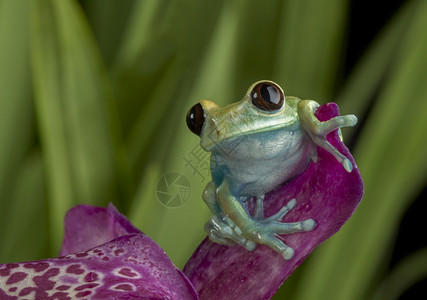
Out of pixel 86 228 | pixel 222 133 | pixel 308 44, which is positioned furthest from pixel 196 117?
pixel 308 44

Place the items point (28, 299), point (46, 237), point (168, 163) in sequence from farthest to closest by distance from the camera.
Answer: point (46, 237) → point (168, 163) → point (28, 299)

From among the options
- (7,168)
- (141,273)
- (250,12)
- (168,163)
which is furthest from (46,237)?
(141,273)

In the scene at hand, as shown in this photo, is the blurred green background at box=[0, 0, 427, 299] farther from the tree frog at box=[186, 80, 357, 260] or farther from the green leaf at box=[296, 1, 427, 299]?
the tree frog at box=[186, 80, 357, 260]

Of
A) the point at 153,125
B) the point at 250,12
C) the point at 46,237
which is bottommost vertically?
the point at 46,237

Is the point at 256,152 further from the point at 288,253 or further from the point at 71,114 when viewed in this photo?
the point at 71,114

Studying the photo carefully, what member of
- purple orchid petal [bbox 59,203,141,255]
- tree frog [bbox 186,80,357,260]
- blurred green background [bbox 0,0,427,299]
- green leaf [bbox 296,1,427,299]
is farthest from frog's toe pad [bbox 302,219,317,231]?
green leaf [bbox 296,1,427,299]

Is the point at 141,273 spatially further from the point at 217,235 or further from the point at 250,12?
the point at 250,12
